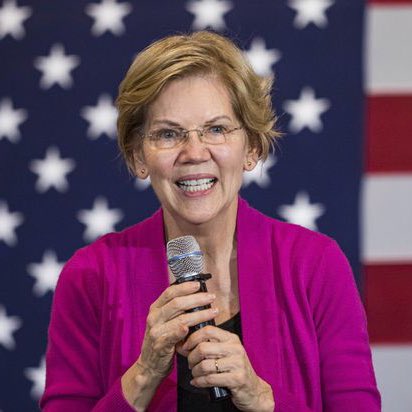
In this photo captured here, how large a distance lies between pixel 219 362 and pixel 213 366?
0.05 ft

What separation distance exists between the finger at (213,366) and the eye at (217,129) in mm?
427

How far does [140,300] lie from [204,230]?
0.58 ft

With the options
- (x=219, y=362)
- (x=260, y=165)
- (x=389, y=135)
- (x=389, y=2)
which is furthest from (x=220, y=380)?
(x=389, y=2)

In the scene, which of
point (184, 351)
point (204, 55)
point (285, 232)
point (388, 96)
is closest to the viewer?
point (184, 351)

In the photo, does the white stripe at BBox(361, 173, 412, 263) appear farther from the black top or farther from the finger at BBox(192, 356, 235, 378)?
the finger at BBox(192, 356, 235, 378)

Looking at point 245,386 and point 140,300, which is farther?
point 140,300

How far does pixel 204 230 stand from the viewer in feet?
5.28

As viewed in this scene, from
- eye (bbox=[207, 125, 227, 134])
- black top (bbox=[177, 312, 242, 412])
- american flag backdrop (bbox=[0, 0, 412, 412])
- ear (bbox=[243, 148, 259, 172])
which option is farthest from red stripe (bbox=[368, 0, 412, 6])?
black top (bbox=[177, 312, 242, 412])

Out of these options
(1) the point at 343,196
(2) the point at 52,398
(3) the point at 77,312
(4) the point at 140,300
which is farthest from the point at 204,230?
(1) the point at 343,196

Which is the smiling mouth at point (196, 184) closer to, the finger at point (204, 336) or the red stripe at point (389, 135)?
the finger at point (204, 336)

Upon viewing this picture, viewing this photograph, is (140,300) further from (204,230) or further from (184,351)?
(184,351)

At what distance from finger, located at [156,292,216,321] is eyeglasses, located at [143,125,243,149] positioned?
348 mm

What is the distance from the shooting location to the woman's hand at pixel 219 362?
4.02 feet

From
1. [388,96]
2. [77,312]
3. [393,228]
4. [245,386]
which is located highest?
[388,96]
